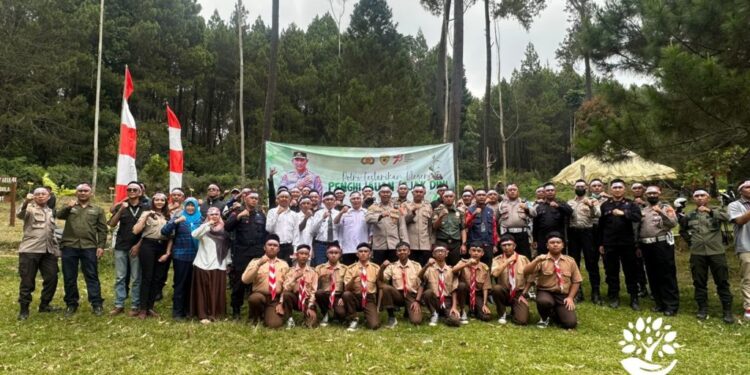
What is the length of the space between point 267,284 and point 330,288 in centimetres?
73

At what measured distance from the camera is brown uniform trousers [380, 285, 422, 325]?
554 centimetres

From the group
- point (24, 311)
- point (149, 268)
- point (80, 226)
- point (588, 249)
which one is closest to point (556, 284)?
point (588, 249)

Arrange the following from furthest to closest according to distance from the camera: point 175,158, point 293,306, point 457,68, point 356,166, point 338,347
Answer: point 457,68, point 356,166, point 175,158, point 293,306, point 338,347

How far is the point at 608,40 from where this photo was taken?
9.38 m

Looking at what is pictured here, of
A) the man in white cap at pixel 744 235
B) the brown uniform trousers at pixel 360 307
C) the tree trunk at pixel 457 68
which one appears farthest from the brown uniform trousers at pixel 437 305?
the tree trunk at pixel 457 68

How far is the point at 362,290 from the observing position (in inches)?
218

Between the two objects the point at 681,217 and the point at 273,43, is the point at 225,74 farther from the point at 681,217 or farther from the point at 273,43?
the point at 681,217

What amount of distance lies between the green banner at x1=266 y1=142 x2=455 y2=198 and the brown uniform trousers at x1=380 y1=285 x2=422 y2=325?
306 centimetres

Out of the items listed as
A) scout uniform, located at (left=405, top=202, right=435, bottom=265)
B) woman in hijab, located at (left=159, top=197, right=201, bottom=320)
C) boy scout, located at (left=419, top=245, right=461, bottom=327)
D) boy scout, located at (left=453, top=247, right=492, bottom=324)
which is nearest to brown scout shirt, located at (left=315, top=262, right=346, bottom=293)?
boy scout, located at (left=419, top=245, right=461, bottom=327)

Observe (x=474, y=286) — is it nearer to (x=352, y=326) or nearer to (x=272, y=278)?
(x=352, y=326)

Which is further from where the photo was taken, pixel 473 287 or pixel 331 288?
pixel 473 287

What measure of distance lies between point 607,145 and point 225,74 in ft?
90.3

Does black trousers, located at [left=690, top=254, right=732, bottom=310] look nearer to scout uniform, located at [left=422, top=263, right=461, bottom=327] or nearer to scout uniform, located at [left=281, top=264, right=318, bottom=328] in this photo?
scout uniform, located at [left=422, top=263, right=461, bottom=327]

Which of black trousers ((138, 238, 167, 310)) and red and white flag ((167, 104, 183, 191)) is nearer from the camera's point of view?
black trousers ((138, 238, 167, 310))
